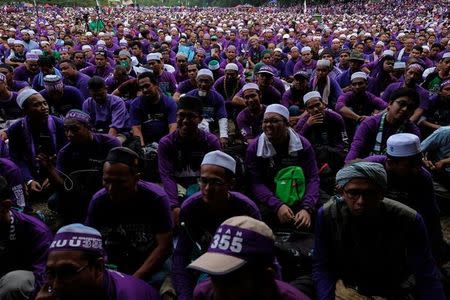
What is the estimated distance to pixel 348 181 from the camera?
284 centimetres

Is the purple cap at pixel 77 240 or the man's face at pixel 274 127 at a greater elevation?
the man's face at pixel 274 127

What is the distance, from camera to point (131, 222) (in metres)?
3.36

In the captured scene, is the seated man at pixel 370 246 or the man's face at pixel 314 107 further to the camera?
the man's face at pixel 314 107

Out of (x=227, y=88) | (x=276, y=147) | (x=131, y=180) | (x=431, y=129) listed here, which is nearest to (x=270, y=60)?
(x=227, y=88)

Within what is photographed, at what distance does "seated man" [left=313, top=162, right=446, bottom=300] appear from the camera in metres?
2.76


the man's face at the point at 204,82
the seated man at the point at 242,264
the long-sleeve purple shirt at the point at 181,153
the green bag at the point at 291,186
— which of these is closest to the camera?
the seated man at the point at 242,264

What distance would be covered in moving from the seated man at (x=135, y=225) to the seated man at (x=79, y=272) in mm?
784

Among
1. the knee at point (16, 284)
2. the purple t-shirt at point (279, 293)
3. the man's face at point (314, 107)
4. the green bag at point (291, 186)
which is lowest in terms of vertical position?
the knee at point (16, 284)

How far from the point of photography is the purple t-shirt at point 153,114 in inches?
243

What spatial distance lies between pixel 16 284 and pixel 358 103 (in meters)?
5.85

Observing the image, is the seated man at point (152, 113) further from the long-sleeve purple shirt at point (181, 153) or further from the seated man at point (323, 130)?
the seated man at point (323, 130)

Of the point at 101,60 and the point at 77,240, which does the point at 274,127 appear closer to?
the point at 77,240

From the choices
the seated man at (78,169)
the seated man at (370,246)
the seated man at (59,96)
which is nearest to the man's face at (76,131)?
the seated man at (78,169)

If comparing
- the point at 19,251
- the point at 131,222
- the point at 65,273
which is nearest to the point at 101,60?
the point at 131,222
